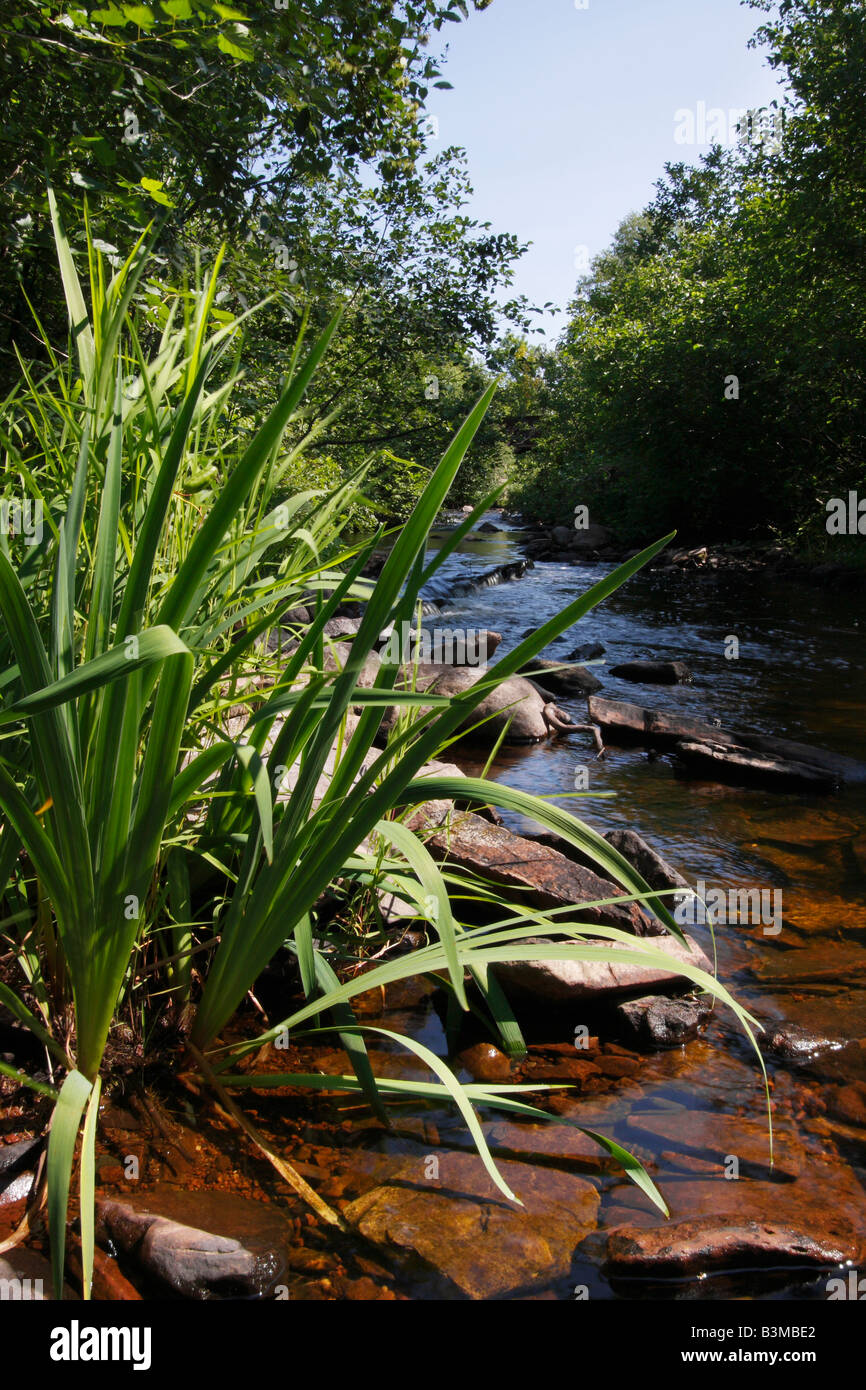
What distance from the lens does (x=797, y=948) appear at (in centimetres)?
344

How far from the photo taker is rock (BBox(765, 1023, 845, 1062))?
8.88 feet

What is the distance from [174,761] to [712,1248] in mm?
1510

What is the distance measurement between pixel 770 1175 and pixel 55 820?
1902 mm

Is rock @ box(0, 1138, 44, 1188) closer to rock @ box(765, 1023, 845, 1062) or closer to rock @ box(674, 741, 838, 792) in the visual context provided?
rock @ box(765, 1023, 845, 1062)

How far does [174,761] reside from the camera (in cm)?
149

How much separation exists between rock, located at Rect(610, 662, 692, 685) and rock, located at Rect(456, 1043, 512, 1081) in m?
6.20

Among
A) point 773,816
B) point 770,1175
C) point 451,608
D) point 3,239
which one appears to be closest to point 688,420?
point 451,608

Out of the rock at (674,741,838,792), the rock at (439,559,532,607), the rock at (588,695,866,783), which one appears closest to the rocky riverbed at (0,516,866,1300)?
the rock at (674,741,838,792)

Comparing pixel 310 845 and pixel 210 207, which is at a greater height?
pixel 210 207

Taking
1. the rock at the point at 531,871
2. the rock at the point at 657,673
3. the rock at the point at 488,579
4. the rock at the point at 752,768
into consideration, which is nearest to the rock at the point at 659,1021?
the rock at the point at 531,871

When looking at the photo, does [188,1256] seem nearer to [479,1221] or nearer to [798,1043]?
[479,1221]

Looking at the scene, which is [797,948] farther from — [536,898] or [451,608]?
[451,608]

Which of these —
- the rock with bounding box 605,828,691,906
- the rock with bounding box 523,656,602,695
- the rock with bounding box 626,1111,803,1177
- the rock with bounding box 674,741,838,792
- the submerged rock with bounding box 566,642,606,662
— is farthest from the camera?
the submerged rock with bounding box 566,642,606,662

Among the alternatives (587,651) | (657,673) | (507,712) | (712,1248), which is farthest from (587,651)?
(712,1248)
